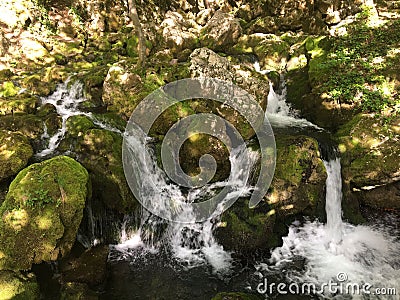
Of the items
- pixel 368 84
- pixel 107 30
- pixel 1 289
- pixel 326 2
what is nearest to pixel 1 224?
pixel 1 289

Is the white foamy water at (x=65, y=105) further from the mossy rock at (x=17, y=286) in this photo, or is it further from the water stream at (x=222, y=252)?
the mossy rock at (x=17, y=286)

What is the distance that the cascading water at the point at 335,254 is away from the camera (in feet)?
22.0

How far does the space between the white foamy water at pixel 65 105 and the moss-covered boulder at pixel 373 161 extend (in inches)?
300

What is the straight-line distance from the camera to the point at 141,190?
8.36m

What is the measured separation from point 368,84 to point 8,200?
40.1 ft

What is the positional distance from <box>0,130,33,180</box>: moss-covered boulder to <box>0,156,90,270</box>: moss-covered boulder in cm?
133

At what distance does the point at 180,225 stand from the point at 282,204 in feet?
9.84

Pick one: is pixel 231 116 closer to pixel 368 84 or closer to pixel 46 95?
pixel 368 84

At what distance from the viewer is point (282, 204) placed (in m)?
8.02

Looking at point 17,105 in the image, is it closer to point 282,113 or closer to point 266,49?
point 282,113

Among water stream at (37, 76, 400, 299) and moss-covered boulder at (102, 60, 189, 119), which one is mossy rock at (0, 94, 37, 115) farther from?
moss-covered boulder at (102, 60, 189, 119)

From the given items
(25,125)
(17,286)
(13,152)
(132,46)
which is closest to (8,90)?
(25,125)

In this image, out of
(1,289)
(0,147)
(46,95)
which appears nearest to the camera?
(1,289)

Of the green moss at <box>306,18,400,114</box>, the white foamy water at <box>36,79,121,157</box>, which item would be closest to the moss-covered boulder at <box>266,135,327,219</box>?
the green moss at <box>306,18,400,114</box>
